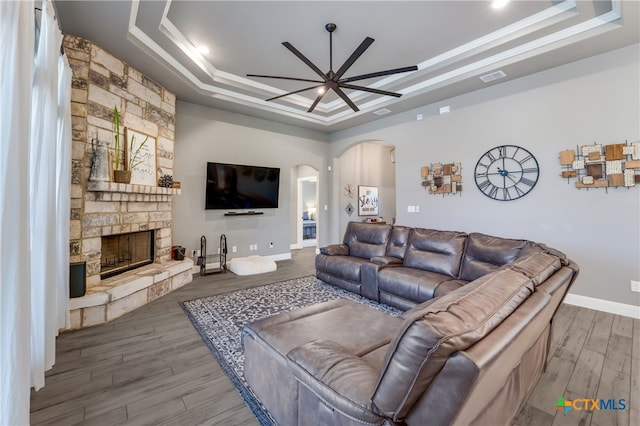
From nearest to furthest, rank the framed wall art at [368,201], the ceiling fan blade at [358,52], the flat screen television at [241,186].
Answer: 1. the ceiling fan blade at [358,52]
2. the flat screen television at [241,186]
3. the framed wall art at [368,201]

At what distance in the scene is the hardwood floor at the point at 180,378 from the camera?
1711mm

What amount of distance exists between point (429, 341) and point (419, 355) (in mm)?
56

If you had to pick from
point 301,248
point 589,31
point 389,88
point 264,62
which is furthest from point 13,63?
point 301,248

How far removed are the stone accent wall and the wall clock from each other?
16.4 ft

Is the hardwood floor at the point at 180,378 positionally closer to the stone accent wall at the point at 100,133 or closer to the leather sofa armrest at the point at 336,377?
the leather sofa armrest at the point at 336,377

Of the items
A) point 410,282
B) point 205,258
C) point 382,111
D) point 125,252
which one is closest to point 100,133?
point 125,252

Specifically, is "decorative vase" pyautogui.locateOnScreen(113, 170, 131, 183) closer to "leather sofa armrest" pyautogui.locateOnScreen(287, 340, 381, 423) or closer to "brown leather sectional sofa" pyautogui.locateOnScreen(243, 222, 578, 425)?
"brown leather sectional sofa" pyautogui.locateOnScreen(243, 222, 578, 425)

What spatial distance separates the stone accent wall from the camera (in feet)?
9.90

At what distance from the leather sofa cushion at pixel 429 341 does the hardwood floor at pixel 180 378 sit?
3.97ft

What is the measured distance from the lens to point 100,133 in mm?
3260

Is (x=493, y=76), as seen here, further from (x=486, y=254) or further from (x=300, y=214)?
(x=300, y=214)

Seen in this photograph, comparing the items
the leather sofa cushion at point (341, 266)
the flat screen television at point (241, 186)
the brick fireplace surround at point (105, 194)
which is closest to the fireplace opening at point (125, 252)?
the brick fireplace surround at point (105, 194)

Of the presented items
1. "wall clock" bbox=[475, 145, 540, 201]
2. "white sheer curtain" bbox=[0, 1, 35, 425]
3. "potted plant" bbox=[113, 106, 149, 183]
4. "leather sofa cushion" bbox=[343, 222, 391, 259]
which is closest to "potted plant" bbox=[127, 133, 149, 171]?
"potted plant" bbox=[113, 106, 149, 183]

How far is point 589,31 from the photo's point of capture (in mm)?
3109
